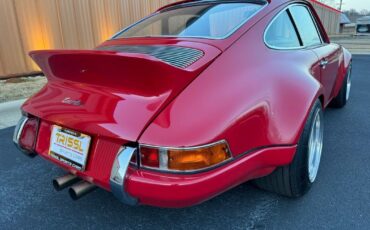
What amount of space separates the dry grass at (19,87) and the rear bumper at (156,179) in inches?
148

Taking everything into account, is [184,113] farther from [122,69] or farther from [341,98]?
[341,98]

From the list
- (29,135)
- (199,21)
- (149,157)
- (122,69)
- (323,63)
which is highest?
(199,21)

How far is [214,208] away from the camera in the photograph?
208 cm

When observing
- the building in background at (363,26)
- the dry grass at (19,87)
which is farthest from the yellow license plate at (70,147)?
the building in background at (363,26)

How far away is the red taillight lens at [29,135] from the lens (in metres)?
2.02

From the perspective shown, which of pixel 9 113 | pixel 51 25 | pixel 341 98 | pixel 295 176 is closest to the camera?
pixel 295 176

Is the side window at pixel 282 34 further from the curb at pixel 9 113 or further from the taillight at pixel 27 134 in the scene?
the curb at pixel 9 113

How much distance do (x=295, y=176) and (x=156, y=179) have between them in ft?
3.22

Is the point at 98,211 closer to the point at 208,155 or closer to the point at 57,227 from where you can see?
the point at 57,227

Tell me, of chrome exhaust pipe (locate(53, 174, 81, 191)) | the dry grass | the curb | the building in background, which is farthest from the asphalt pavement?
the building in background

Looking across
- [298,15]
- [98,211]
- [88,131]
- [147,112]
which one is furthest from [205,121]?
[298,15]

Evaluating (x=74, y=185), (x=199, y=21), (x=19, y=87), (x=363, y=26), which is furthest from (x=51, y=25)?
(x=363, y=26)

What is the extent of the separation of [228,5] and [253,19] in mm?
410

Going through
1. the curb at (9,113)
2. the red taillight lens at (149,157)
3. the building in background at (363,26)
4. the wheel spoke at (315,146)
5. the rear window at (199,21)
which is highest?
the rear window at (199,21)
